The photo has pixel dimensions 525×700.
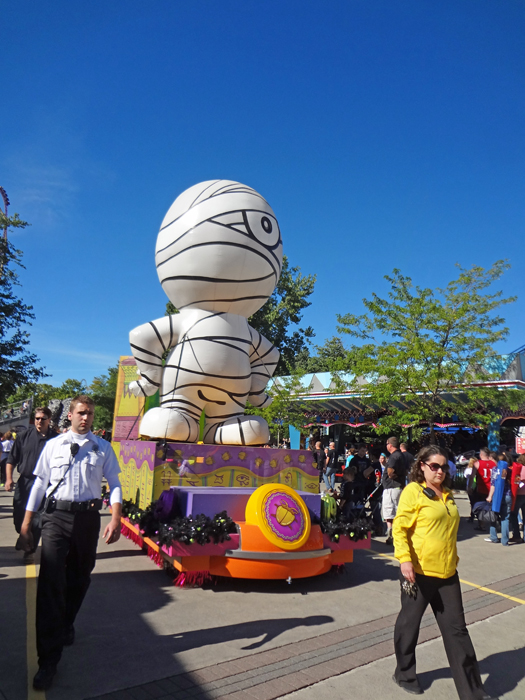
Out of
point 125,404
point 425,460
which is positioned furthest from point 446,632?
point 125,404

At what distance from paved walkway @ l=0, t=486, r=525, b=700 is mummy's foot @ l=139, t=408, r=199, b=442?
1579mm

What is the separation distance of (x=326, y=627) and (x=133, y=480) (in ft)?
11.2

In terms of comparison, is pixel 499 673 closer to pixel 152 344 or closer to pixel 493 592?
pixel 493 592

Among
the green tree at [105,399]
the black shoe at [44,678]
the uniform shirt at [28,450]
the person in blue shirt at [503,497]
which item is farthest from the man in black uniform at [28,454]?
the green tree at [105,399]

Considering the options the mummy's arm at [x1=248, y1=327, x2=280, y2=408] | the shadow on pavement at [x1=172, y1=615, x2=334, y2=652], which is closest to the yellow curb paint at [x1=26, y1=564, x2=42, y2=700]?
the shadow on pavement at [x1=172, y1=615, x2=334, y2=652]

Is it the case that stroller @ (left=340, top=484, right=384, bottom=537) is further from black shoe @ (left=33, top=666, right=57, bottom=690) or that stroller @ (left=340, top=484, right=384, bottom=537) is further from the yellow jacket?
black shoe @ (left=33, top=666, right=57, bottom=690)

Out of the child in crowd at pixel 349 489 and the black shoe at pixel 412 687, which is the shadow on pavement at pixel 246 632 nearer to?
the black shoe at pixel 412 687

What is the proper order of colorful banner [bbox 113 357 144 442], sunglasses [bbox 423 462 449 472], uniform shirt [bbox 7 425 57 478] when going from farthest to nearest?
colorful banner [bbox 113 357 144 442], uniform shirt [bbox 7 425 57 478], sunglasses [bbox 423 462 449 472]

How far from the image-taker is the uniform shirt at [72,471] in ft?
10.6

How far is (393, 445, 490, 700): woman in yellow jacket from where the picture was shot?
291 cm

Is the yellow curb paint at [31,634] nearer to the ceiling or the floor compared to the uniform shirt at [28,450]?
nearer to the floor

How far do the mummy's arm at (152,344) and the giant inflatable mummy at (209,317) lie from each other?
0.01 meters

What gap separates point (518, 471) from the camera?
27.2 ft

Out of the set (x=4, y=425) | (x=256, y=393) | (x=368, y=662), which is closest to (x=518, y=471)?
(x=256, y=393)
